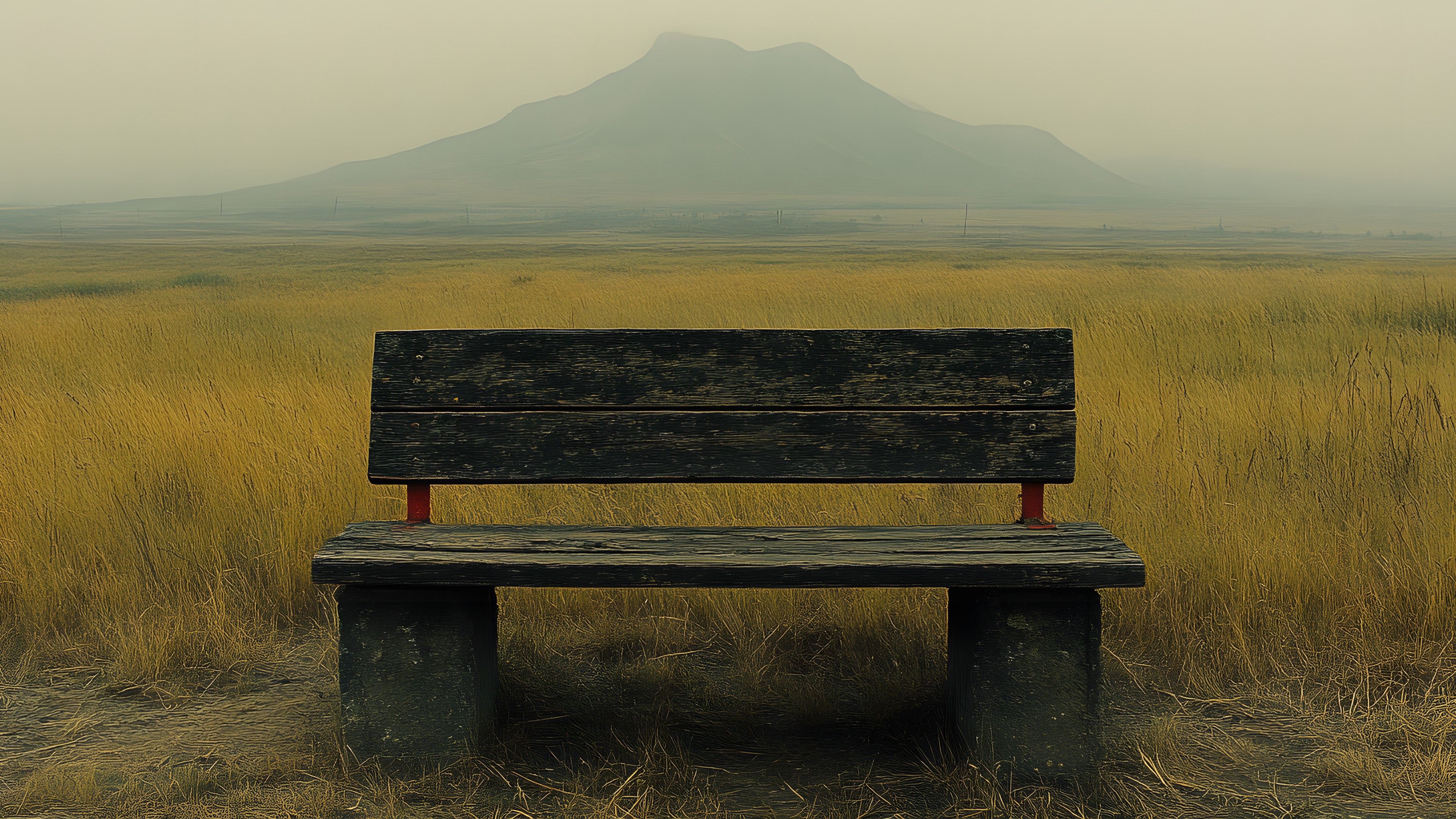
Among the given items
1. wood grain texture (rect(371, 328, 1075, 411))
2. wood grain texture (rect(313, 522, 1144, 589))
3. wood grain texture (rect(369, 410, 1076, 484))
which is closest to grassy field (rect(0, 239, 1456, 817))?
wood grain texture (rect(313, 522, 1144, 589))

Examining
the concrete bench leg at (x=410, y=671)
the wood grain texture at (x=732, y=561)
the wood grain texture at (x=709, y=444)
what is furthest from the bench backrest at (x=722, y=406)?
the concrete bench leg at (x=410, y=671)

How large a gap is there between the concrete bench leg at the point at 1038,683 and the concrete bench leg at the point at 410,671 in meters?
1.24

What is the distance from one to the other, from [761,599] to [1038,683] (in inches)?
48.3

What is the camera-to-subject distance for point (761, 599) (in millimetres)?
3502

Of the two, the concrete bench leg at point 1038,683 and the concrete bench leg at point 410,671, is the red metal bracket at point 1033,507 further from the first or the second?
the concrete bench leg at point 410,671

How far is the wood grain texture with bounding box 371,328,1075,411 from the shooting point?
8.82 feet

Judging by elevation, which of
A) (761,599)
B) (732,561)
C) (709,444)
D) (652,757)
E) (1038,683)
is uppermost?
(709,444)

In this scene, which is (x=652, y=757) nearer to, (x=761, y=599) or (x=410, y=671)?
(x=410, y=671)

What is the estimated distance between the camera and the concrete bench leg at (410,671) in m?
2.49

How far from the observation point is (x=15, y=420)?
561 cm

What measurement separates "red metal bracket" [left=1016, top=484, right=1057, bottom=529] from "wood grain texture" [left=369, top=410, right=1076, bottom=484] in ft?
0.29

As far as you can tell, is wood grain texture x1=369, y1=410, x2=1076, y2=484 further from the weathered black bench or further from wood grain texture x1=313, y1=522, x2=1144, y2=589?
wood grain texture x1=313, y1=522, x2=1144, y2=589

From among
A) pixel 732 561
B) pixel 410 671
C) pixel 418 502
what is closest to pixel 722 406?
pixel 732 561

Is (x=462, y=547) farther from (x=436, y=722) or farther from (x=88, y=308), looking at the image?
(x=88, y=308)
